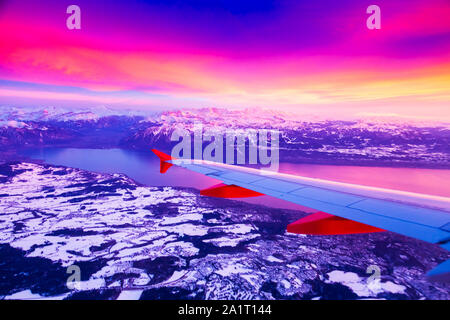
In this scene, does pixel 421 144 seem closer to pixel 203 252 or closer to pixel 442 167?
pixel 442 167

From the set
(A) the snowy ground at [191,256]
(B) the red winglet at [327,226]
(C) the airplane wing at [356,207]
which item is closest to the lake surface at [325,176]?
(A) the snowy ground at [191,256]

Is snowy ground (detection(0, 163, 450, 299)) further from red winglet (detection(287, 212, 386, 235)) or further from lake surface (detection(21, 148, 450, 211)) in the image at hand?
red winglet (detection(287, 212, 386, 235))

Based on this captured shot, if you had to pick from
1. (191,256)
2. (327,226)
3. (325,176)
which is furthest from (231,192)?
(325,176)

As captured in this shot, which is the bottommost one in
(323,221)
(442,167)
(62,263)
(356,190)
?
(62,263)

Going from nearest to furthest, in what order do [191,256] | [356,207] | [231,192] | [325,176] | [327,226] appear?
[327,226]
[356,207]
[231,192]
[191,256]
[325,176]

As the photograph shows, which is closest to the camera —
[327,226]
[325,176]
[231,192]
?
[327,226]

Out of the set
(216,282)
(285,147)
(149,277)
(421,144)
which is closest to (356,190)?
(216,282)

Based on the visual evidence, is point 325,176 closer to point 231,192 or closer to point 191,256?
point 191,256

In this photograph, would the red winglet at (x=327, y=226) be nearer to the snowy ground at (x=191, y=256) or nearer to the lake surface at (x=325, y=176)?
the snowy ground at (x=191, y=256)
